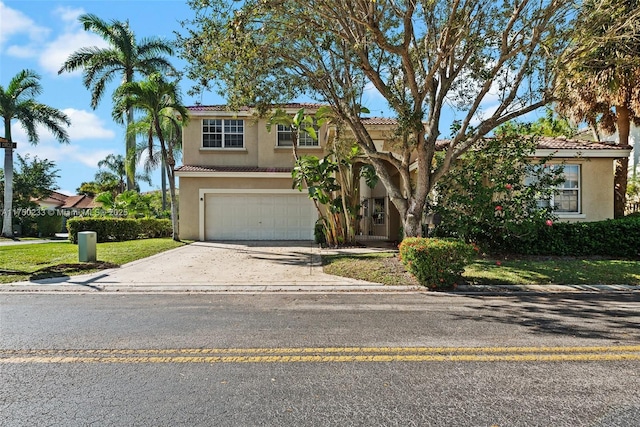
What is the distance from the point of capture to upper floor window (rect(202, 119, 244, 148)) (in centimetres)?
1942

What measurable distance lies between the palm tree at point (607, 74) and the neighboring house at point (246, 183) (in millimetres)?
7185

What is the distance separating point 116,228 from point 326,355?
16.8m

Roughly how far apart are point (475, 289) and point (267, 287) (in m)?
4.37

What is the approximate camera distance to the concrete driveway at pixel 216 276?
8.31m

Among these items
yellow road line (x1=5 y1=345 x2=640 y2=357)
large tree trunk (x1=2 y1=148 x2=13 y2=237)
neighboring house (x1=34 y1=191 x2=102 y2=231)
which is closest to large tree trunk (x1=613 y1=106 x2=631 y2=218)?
yellow road line (x1=5 y1=345 x2=640 y2=357)

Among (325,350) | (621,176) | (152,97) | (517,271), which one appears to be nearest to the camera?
(325,350)

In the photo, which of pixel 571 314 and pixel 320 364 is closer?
pixel 320 364

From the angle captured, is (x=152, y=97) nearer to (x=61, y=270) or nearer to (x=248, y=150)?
(x=248, y=150)

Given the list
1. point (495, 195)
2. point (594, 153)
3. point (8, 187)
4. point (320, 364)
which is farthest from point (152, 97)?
point (594, 153)

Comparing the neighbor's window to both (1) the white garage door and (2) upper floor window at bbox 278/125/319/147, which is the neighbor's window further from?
(2) upper floor window at bbox 278/125/319/147

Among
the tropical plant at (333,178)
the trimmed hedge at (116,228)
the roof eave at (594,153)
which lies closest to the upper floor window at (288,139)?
the tropical plant at (333,178)

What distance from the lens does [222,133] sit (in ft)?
63.8

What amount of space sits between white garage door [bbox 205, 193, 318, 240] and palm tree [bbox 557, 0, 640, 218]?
11.0 metres

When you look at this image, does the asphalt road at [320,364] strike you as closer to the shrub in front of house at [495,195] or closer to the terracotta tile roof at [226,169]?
the shrub in front of house at [495,195]
